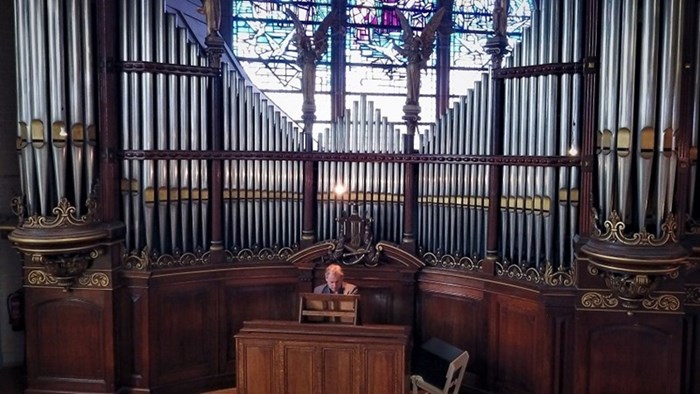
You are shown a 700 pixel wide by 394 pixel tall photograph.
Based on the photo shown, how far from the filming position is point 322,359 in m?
7.54

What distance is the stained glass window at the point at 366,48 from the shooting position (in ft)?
39.5

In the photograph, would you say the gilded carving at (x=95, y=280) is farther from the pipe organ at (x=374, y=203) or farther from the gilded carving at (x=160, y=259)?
the gilded carving at (x=160, y=259)

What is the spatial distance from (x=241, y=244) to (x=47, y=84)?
10.6 ft

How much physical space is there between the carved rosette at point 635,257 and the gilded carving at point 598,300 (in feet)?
0.71

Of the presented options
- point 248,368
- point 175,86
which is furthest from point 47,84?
point 248,368

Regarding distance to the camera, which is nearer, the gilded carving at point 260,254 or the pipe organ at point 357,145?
the pipe organ at point 357,145

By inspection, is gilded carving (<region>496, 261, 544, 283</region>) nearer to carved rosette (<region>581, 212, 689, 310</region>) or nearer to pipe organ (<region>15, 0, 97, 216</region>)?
carved rosette (<region>581, 212, 689, 310</region>)

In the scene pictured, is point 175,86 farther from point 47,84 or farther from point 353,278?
point 353,278

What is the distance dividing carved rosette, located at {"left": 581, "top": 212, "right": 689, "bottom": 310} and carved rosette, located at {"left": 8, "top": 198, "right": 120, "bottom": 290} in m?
5.79

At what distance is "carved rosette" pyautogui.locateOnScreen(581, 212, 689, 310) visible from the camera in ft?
23.4

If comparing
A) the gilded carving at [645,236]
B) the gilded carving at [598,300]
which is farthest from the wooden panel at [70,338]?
the gilded carving at [645,236]

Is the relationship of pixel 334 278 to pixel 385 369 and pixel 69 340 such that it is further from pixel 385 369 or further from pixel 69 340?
pixel 69 340

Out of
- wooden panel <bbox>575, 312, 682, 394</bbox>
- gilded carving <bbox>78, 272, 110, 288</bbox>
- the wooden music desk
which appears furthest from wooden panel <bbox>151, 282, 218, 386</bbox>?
wooden panel <bbox>575, 312, 682, 394</bbox>

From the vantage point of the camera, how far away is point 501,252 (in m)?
8.76
